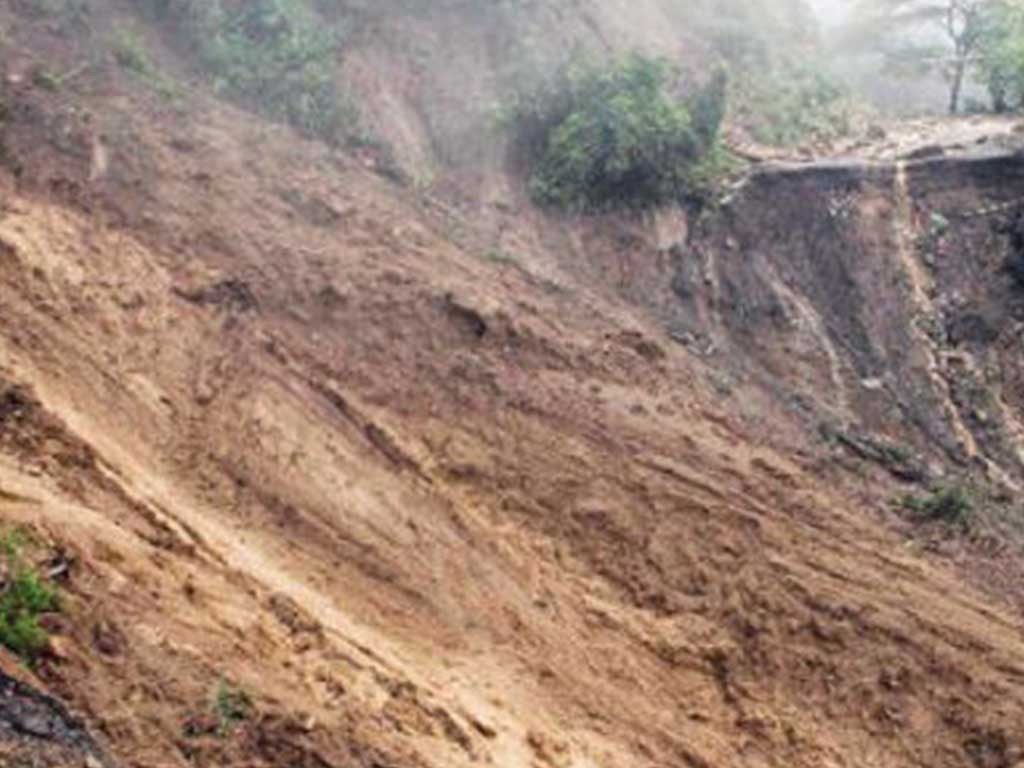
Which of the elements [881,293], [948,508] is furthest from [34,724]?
[881,293]

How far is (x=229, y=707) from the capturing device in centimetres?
837

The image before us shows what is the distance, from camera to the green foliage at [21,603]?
7953mm

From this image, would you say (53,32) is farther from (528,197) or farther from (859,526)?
(859,526)

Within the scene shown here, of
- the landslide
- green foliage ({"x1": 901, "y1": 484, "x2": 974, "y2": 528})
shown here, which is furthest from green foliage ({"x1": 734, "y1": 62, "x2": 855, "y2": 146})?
green foliage ({"x1": 901, "y1": 484, "x2": 974, "y2": 528})

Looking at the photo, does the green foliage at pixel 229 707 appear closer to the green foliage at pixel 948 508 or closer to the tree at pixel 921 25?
the green foliage at pixel 948 508

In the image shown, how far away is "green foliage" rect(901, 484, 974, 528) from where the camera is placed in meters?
13.5

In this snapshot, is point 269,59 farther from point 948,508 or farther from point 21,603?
point 21,603

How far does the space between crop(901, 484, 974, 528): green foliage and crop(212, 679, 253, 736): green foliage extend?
7.58m

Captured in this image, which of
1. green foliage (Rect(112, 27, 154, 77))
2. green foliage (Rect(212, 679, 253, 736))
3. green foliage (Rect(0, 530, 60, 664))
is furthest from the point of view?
green foliage (Rect(112, 27, 154, 77))

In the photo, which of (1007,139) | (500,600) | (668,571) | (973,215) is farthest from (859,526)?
(1007,139)

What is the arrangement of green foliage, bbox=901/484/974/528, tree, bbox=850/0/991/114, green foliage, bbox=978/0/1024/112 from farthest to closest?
tree, bbox=850/0/991/114, green foliage, bbox=978/0/1024/112, green foliage, bbox=901/484/974/528

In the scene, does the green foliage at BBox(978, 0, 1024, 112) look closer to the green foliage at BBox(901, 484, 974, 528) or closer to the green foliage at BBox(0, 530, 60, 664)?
the green foliage at BBox(901, 484, 974, 528)

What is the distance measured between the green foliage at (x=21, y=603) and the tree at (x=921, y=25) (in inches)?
803

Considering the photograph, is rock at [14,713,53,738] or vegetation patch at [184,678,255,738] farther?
vegetation patch at [184,678,255,738]
